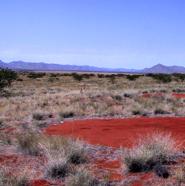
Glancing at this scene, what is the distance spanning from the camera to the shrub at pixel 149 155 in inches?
424

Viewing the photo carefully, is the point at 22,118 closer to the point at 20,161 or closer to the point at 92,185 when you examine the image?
the point at 20,161

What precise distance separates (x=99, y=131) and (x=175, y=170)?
25.5 feet

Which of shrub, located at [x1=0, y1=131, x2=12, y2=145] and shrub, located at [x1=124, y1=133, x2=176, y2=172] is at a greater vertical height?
shrub, located at [x1=124, y1=133, x2=176, y2=172]

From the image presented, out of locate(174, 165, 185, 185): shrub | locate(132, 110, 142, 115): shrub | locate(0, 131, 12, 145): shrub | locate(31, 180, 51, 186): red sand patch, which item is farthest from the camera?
locate(132, 110, 142, 115): shrub

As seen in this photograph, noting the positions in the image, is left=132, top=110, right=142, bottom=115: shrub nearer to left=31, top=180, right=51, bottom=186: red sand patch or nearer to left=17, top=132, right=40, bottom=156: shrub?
left=17, top=132, right=40, bottom=156: shrub

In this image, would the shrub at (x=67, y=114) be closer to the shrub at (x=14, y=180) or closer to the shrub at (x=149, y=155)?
the shrub at (x=149, y=155)

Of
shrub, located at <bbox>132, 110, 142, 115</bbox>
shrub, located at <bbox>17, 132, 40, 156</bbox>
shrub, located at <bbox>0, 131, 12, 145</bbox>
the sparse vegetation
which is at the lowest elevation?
shrub, located at <bbox>0, 131, 12, 145</bbox>

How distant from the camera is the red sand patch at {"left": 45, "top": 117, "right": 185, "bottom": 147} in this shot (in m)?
15.4

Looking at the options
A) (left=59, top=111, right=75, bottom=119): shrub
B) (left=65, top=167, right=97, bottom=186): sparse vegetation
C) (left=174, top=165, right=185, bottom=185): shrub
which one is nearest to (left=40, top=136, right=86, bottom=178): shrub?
(left=65, top=167, right=97, bottom=186): sparse vegetation

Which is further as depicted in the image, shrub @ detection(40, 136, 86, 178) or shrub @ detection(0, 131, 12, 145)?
shrub @ detection(0, 131, 12, 145)

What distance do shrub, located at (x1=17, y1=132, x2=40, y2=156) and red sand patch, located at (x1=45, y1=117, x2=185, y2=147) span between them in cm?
201

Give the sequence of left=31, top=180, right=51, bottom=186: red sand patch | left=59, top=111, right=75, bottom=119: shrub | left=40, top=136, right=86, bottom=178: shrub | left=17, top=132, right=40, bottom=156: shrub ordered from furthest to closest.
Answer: left=59, top=111, right=75, bottom=119: shrub < left=17, top=132, right=40, bottom=156: shrub < left=40, top=136, right=86, bottom=178: shrub < left=31, top=180, right=51, bottom=186: red sand patch

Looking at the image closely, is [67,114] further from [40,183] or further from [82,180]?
[82,180]

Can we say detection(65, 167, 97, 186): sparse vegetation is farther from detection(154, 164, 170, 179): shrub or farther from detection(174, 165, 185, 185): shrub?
detection(174, 165, 185, 185): shrub
